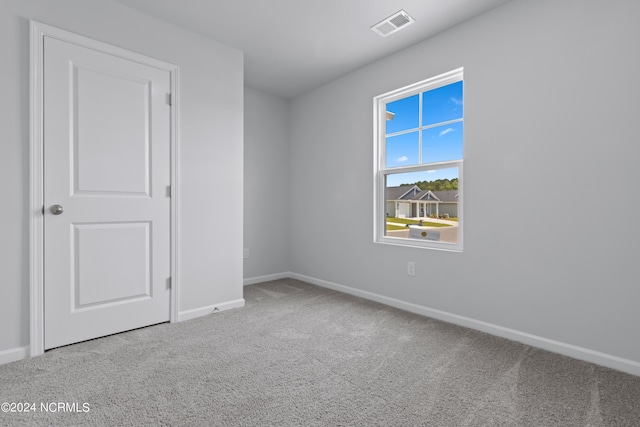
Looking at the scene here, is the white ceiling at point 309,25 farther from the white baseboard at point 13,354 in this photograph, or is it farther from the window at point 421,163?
the white baseboard at point 13,354

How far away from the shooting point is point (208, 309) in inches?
111

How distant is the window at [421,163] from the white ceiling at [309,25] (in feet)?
1.38

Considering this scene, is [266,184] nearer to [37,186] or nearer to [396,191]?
[396,191]

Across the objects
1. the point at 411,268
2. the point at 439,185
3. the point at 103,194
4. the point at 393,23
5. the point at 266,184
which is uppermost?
the point at 393,23

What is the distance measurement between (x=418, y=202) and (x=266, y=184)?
6.46 ft

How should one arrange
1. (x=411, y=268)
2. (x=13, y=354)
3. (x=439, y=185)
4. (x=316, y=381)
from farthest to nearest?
(x=411, y=268), (x=439, y=185), (x=13, y=354), (x=316, y=381)

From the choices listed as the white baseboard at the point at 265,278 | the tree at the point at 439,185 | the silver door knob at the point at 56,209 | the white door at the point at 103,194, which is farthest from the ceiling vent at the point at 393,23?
the white baseboard at the point at 265,278

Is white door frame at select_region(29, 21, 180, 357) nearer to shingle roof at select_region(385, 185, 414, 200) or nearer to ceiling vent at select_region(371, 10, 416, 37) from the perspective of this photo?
ceiling vent at select_region(371, 10, 416, 37)

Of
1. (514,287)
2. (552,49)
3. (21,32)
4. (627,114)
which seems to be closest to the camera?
(627,114)

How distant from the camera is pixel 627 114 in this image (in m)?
1.84

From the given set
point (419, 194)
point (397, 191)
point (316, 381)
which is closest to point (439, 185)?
point (419, 194)

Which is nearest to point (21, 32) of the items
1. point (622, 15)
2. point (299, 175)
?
point (299, 175)

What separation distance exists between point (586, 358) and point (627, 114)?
1.48 meters

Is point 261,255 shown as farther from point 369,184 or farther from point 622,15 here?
point 622,15
